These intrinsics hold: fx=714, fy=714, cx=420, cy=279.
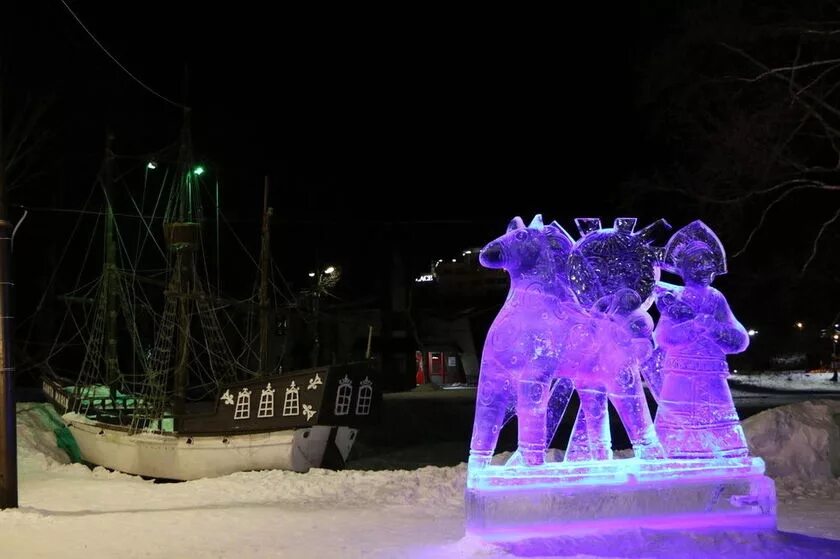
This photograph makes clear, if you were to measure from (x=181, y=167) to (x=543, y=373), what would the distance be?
12.2 metres

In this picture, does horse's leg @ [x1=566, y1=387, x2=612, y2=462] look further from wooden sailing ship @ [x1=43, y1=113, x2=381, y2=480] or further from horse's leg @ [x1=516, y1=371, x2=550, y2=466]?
wooden sailing ship @ [x1=43, y1=113, x2=381, y2=480]

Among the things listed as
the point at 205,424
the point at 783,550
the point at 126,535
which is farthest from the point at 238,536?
the point at 205,424

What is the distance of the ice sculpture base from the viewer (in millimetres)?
6250

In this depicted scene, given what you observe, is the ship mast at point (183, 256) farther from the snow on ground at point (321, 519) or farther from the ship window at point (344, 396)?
the ship window at point (344, 396)

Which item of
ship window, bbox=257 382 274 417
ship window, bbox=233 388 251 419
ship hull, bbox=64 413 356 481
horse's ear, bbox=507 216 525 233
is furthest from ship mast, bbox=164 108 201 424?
horse's ear, bbox=507 216 525 233

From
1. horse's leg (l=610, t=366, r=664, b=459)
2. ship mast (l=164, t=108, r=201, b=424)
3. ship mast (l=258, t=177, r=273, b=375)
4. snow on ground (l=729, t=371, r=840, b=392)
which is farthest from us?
snow on ground (l=729, t=371, r=840, b=392)

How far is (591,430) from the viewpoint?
6.89 metres

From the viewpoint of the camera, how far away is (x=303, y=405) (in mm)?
12938

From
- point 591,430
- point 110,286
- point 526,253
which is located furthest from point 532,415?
point 110,286

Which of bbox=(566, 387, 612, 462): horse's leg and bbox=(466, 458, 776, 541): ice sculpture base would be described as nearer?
bbox=(466, 458, 776, 541): ice sculpture base

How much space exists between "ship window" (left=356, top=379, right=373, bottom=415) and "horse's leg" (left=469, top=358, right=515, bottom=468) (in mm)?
6948

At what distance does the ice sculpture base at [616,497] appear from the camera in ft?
20.5

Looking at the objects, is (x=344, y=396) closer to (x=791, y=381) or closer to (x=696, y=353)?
(x=696, y=353)

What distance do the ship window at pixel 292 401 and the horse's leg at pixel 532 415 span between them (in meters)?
7.18
